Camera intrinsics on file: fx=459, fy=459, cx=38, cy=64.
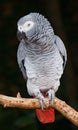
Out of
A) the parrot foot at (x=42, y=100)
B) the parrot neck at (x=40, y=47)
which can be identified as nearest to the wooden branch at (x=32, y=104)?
the parrot foot at (x=42, y=100)

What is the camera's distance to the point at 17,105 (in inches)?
71.7

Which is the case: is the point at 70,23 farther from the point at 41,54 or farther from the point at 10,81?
the point at 41,54

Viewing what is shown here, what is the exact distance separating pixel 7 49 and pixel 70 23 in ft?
1.59

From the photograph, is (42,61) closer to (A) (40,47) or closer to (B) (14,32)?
(A) (40,47)

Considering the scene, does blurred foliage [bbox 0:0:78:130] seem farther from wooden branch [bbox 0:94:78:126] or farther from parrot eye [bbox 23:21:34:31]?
parrot eye [bbox 23:21:34:31]

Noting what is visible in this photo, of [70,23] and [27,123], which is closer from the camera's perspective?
[27,123]

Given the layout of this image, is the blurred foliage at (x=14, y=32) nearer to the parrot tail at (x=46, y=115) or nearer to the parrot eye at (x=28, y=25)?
the parrot tail at (x=46, y=115)

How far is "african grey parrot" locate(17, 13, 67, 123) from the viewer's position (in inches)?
73.9

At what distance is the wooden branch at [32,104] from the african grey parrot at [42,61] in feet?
0.09

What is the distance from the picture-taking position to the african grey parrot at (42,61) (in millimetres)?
1877

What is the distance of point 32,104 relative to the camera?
6.07ft

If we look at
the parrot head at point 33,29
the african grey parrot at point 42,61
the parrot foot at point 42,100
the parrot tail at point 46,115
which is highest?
the parrot head at point 33,29

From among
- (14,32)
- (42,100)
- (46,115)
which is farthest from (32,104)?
(14,32)

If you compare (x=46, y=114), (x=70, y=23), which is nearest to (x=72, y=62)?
(x=70, y=23)
